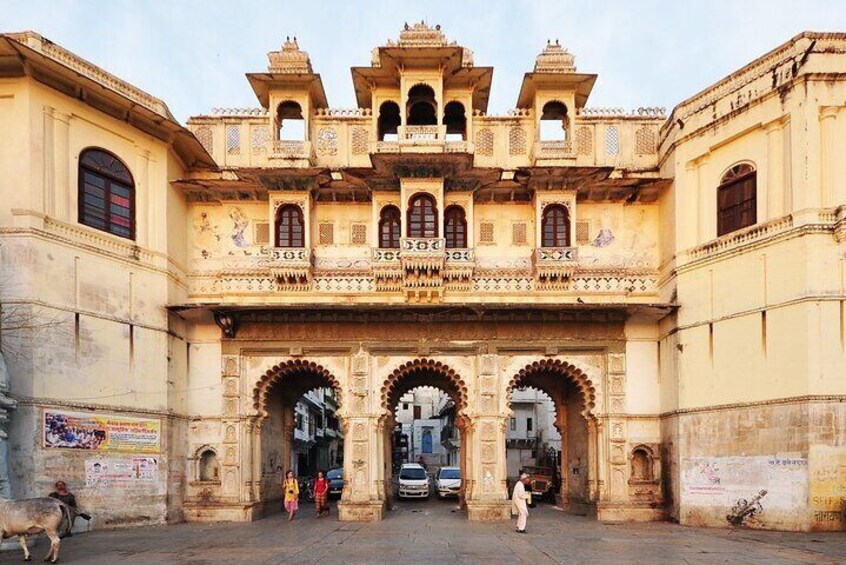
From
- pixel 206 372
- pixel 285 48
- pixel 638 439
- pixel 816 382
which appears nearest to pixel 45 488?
pixel 206 372

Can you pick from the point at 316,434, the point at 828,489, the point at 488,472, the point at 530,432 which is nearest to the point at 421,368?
the point at 488,472

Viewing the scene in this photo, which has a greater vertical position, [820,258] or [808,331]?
[820,258]

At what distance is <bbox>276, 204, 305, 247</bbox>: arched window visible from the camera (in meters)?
21.1

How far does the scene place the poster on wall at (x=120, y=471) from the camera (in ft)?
55.9

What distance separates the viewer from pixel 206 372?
20.8 meters

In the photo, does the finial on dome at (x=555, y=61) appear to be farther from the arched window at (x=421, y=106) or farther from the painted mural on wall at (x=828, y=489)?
the painted mural on wall at (x=828, y=489)

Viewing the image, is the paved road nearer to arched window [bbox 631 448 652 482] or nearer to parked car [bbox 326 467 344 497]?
arched window [bbox 631 448 652 482]

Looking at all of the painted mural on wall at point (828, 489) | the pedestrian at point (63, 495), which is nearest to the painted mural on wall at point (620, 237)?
the painted mural on wall at point (828, 489)

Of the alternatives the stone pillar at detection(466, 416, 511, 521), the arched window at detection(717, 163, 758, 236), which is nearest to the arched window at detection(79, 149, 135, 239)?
the stone pillar at detection(466, 416, 511, 521)

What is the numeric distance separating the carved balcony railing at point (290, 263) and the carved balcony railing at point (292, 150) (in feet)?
8.94

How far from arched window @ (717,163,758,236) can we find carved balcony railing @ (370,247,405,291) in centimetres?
895

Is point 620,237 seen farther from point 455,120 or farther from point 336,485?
point 336,485

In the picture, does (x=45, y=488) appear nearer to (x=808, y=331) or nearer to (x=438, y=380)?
(x=438, y=380)

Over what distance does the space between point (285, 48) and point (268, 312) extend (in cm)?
810
